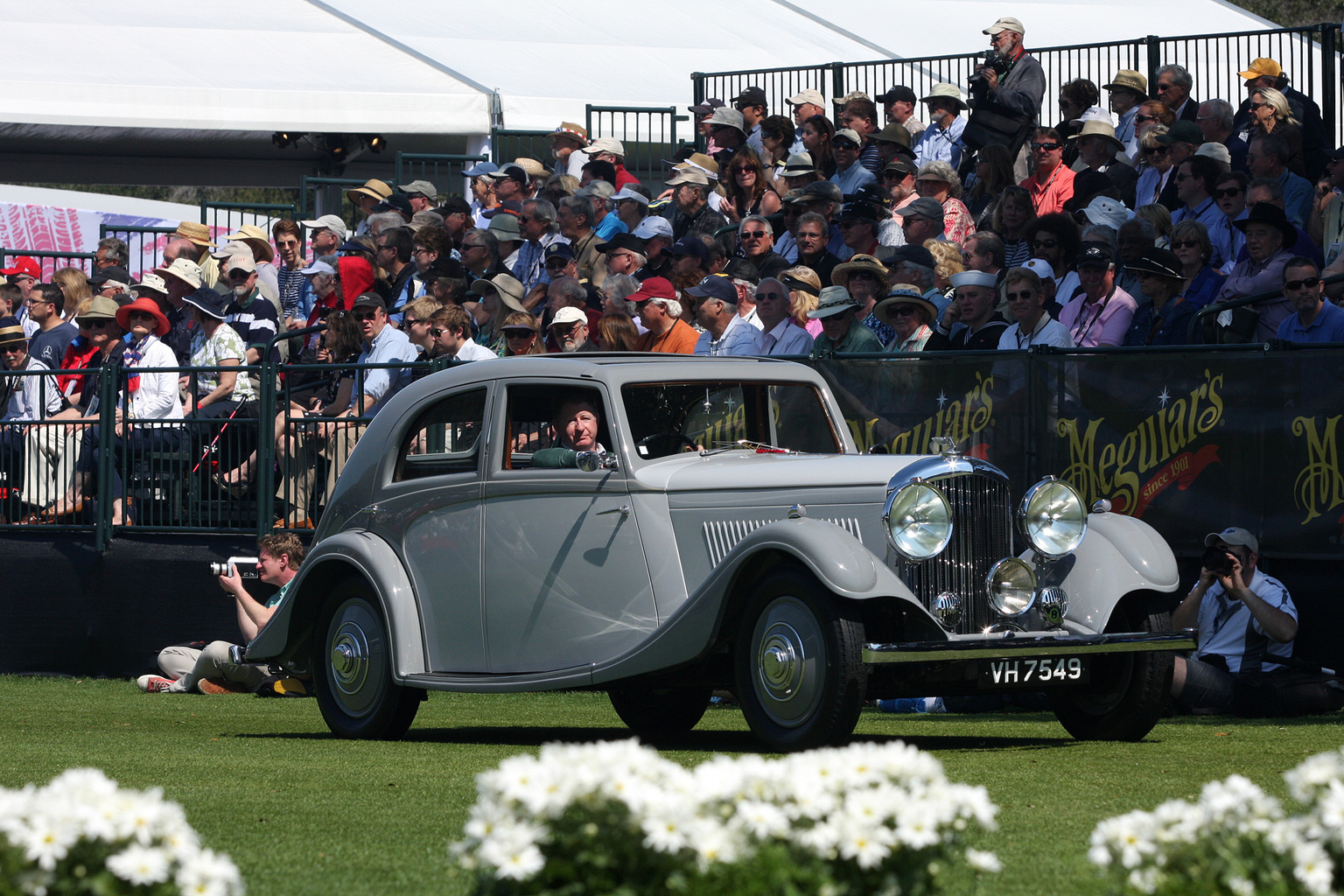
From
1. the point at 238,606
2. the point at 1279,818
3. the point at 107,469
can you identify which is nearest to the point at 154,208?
the point at 107,469

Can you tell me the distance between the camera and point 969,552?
757 centimetres

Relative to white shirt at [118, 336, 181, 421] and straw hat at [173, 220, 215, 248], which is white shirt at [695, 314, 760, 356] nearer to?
white shirt at [118, 336, 181, 421]

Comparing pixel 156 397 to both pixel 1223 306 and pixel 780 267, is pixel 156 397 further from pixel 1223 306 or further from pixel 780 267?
pixel 1223 306

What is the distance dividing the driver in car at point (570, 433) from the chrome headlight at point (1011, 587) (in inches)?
76.0

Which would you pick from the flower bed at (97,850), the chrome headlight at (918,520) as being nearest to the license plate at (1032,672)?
the chrome headlight at (918,520)

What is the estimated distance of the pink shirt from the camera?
1115 centimetres

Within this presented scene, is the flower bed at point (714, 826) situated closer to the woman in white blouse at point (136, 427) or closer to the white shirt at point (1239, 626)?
the white shirt at point (1239, 626)

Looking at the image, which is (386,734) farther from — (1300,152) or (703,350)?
(1300,152)

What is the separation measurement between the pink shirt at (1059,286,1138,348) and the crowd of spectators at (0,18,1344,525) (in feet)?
0.07

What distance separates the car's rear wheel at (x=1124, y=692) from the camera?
7805mm

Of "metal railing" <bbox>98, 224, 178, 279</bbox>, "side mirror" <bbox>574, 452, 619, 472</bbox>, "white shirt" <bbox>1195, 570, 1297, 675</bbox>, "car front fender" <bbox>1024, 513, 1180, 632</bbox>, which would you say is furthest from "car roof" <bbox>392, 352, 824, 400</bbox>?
"metal railing" <bbox>98, 224, 178, 279</bbox>

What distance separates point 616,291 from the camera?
13.4 m

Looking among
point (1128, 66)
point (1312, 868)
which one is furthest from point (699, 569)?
point (1128, 66)

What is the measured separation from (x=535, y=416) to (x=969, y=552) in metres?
2.22
